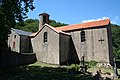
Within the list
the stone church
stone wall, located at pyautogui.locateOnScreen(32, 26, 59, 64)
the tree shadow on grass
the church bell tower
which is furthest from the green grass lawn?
the church bell tower

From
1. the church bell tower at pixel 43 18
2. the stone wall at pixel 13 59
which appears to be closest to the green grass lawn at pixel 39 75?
the stone wall at pixel 13 59

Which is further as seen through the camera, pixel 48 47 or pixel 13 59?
pixel 48 47

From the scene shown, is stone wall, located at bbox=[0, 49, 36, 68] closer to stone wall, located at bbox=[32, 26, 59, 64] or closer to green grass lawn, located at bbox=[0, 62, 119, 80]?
stone wall, located at bbox=[32, 26, 59, 64]

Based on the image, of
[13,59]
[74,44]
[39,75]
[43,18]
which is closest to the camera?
[39,75]

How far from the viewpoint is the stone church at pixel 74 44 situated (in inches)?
1040

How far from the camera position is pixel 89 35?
2791cm

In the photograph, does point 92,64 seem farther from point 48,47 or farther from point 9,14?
point 9,14

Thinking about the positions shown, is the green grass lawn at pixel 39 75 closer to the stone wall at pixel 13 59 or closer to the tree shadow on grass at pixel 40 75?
the tree shadow on grass at pixel 40 75

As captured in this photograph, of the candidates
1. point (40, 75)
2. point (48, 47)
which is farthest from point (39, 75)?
point (48, 47)

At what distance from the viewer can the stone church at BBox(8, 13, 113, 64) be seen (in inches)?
1040

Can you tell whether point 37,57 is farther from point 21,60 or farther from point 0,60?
point 0,60

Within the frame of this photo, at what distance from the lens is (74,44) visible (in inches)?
1154

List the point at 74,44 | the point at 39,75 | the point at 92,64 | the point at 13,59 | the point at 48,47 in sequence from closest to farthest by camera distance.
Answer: the point at 39,75
the point at 13,59
the point at 92,64
the point at 48,47
the point at 74,44

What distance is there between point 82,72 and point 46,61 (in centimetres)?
938
